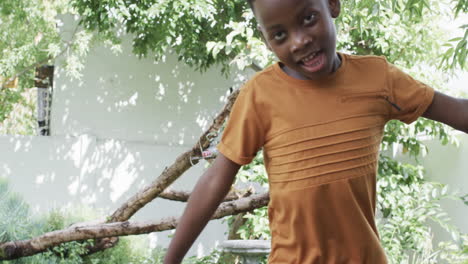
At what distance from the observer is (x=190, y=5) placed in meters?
5.05

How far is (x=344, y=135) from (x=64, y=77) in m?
6.46

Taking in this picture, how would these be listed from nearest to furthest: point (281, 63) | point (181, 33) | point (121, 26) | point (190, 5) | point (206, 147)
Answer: point (281, 63) < point (206, 147) < point (190, 5) < point (181, 33) < point (121, 26)

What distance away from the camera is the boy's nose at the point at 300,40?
1089 mm

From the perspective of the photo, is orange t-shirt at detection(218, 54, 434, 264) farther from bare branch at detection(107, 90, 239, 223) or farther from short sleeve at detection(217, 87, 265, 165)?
bare branch at detection(107, 90, 239, 223)

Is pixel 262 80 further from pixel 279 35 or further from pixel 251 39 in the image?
pixel 251 39

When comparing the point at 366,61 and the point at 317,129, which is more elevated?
the point at 366,61

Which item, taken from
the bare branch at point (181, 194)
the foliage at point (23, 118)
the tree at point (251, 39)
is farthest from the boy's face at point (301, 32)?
the foliage at point (23, 118)

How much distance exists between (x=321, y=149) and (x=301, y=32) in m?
0.22

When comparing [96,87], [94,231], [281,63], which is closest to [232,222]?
[94,231]

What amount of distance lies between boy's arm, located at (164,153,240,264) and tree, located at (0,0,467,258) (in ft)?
5.73

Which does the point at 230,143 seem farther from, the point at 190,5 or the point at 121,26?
the point at 121,26

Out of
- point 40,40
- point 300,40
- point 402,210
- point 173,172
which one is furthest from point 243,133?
point 40,40

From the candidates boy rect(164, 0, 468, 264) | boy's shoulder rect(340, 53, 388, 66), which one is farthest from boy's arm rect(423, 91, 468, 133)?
boy's shoulder rect(340, 53, 388, 66)

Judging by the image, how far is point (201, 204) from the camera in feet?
4.07
